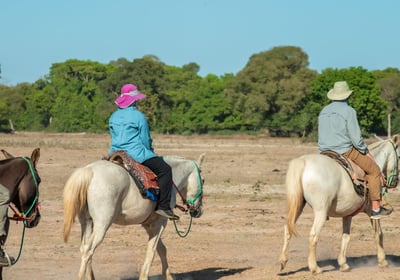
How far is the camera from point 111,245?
14336mm

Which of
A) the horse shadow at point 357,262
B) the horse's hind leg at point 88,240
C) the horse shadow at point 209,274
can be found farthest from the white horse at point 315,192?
the horse's hind leg at point 88,240

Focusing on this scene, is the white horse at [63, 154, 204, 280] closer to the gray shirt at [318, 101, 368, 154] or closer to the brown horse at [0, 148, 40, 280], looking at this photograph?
the brown horse at [0, 148, 40, 280]

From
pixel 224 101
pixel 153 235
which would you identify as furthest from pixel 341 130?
pixel 224 101

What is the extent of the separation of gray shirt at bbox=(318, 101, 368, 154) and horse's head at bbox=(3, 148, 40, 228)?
4.32m

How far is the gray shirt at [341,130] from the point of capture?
1193 centimetres

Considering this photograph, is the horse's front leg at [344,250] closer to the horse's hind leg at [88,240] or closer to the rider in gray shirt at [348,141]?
the rider in gray shirt at [348,141]

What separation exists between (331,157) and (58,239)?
17.7 ft

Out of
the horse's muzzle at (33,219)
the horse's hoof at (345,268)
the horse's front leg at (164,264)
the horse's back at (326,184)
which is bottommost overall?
the horse's hoof at (345,268)

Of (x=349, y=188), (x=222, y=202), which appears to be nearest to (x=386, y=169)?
(x=349, y=188)

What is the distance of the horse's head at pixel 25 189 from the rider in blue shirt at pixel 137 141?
1.18 meters

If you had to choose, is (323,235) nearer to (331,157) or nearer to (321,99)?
(331,157)

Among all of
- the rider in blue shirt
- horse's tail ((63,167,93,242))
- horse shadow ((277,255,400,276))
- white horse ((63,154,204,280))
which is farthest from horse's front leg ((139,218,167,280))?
horse shadow ((277,255,400,276))

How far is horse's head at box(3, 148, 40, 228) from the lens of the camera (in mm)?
9742

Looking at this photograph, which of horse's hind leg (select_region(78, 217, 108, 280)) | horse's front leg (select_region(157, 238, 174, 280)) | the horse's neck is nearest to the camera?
horse's hind leg (select_region(78, 217, 108, 280))
